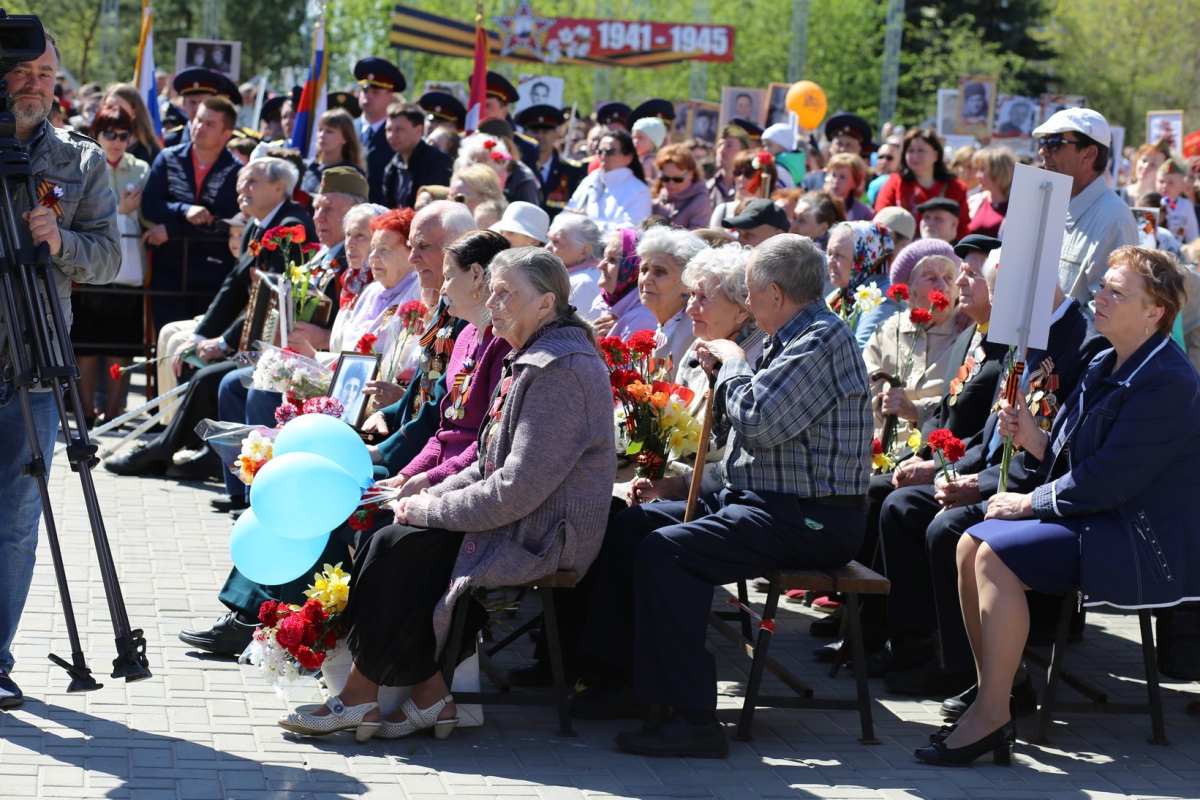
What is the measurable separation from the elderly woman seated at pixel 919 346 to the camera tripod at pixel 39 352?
339 cm

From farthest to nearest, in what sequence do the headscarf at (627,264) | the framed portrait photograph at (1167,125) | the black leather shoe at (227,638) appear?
the framed portrait photograph at (1167,125)
the headscarf at (627,264)
the black leather shoe at (227,638)

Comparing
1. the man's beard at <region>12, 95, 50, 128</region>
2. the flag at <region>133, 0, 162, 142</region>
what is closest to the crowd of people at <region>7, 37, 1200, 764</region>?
the man's beard at <region>12, 95, 50, 128</region>

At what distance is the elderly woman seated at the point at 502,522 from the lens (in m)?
4.63

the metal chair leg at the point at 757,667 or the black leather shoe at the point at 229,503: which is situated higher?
the metal chair leg at the point at 757,667

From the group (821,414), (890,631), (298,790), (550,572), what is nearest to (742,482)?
(821,414)

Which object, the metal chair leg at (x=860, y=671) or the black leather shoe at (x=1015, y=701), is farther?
the black leather shoe at (x=1015, y=701)

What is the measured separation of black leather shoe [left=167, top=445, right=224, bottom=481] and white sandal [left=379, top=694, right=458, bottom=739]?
442cm

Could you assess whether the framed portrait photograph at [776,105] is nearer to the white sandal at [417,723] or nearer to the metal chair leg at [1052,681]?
the metal chair leg at [1052,681]

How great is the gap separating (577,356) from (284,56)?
41021 mm

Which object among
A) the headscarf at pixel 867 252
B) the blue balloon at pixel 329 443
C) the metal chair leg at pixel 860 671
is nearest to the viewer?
the metal chair leg at pixel 860 671

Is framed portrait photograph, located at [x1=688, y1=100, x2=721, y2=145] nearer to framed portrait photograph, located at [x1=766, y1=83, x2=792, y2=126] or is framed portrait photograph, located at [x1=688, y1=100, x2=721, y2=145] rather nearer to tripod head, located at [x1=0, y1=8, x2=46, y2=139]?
framed portrait photograph, located at [x1=766, y1=83, x2=792, y2=126]

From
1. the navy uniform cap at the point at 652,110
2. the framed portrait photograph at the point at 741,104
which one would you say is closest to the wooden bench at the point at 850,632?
the navy uniform cap at the point at 652,110

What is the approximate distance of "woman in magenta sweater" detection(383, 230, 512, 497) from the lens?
5191 mm

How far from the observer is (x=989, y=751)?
4719mm
